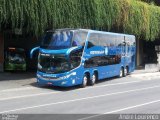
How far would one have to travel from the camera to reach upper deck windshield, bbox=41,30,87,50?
24573 millimetres

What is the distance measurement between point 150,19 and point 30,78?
62.7ft

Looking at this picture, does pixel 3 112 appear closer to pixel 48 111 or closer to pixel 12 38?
pixel 48 111

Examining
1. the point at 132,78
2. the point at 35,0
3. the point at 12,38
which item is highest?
the point at 35,0

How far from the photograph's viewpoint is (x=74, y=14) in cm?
2916

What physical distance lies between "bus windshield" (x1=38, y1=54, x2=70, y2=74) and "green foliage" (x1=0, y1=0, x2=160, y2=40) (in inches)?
122

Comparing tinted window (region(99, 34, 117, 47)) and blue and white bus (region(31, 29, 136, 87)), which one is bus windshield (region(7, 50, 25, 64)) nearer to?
tinted window (region(99, 34, 117, 47))

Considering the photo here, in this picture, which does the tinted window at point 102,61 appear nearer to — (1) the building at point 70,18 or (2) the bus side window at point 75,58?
(2) the bus side window at point 75,58

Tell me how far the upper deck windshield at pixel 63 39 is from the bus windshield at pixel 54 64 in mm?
681

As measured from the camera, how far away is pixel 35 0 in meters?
26.1

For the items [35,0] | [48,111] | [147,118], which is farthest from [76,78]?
[147,118]

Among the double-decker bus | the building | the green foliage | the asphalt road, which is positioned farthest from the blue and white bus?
the double-decker bus

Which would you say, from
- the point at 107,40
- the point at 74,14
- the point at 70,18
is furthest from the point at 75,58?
the point at 107,40

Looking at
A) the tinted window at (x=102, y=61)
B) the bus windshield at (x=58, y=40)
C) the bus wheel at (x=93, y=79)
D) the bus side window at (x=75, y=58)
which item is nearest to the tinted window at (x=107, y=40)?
the tinted window at (x=102, y=61)

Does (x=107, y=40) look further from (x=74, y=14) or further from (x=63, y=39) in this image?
(x=63, y=39)
